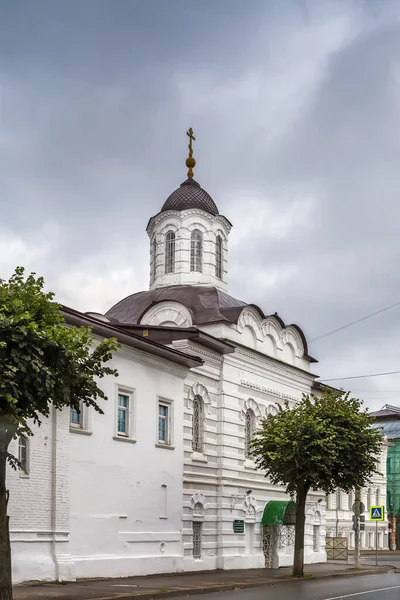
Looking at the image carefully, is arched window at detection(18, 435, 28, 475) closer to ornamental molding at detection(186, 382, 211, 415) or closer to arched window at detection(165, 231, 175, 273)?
ornamental molding at detection(186, 382, 211, 415)

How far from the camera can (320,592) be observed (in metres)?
22.5

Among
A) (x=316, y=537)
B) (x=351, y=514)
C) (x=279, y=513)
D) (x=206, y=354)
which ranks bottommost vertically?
(x=351, y=514)

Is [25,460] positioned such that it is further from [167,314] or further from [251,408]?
[251,408]

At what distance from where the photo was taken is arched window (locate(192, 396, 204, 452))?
32.5 m

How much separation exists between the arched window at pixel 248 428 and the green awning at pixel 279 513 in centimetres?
228

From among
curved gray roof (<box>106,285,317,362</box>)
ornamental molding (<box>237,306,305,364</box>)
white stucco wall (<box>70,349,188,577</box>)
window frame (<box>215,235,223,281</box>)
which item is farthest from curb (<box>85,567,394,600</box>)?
window frame (<box>215,235,223,281</box>)

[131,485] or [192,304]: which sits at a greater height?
[192,304]

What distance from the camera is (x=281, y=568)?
1407 inches

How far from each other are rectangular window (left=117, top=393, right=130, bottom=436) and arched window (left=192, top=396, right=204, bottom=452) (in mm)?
5119

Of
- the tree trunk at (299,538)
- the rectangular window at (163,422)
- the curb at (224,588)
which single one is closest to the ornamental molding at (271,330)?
the rectangular window at (163,422)

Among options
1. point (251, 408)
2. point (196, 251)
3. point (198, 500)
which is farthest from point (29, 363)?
point (196, 251)

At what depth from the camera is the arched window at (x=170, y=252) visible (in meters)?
38.9

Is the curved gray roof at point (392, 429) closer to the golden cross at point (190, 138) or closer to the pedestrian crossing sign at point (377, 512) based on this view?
the pedestrian crossing sign at point (377, 512)

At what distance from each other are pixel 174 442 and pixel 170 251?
11.4 m
